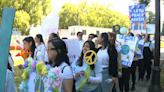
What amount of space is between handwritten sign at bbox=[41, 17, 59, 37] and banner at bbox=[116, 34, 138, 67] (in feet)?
6.32

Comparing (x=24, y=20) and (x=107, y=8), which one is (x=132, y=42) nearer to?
(x=24, y=20)

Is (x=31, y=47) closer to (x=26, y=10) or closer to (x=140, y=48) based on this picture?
(x=140, y=48)

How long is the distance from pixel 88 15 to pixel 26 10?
72.3ft

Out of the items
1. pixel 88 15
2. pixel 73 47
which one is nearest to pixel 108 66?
pixel 73 47

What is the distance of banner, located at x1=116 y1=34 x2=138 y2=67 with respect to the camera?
433 centimetres

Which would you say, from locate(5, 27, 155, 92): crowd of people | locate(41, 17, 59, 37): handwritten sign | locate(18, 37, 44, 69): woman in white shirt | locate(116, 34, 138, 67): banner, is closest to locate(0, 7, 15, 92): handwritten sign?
locate(5, 27, 155, 92): crowd of people

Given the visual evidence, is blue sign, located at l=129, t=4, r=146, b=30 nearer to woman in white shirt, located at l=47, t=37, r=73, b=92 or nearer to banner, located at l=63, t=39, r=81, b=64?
banner, located at l=63, t=39, r=81, b=64

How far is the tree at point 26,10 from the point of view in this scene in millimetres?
24219

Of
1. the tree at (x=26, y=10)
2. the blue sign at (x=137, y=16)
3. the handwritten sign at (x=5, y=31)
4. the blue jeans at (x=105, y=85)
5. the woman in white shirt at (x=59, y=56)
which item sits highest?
the tree at (x=26, y=10)

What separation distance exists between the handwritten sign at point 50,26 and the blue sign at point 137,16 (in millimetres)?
3358

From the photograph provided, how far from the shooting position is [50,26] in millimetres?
5438

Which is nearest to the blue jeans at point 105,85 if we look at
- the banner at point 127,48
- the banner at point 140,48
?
the banner at point 127,48

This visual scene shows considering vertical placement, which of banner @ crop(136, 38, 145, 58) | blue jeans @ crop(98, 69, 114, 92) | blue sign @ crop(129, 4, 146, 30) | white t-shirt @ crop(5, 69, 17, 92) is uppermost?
blue sign @ crop(129, 4, 146, 30)

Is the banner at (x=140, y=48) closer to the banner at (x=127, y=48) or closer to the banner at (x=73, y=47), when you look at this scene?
the banner at (x=127, y=48)
